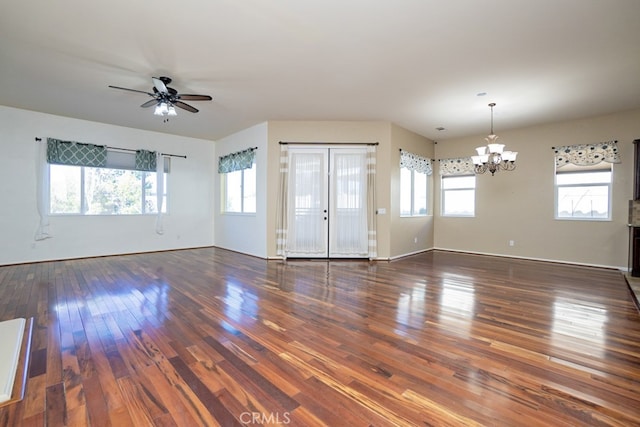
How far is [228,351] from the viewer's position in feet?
7.28

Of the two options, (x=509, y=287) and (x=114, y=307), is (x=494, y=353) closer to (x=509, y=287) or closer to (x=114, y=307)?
(x=509, y=287)

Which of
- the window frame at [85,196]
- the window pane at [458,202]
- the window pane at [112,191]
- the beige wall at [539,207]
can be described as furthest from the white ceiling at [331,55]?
the window pane at [458,202]

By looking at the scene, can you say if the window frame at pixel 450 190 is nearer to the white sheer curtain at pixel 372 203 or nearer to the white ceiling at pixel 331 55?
the white ceiling at pixel 331 55

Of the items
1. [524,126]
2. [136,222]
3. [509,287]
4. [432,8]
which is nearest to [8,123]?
[136,222]

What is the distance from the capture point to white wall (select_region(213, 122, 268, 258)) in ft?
20.0

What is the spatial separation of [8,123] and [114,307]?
15.5 feet

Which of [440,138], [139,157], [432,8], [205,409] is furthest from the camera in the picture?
[440,138]

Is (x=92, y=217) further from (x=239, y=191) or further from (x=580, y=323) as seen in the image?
(x=580, y=323)

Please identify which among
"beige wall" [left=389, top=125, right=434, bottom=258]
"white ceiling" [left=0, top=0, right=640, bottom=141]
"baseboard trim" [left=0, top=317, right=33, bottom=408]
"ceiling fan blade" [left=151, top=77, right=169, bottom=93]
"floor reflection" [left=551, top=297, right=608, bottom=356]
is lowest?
"baseboard trim" [left=0, top=317, right=33, bottom=408]

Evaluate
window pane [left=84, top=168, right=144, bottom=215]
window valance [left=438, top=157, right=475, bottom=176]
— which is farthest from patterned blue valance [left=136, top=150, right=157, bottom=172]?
window valance [left=438, top=157, right=475, bottom=176]

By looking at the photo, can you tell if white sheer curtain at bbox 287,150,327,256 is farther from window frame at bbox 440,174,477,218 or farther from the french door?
window frame at bbox 440,174,477,218

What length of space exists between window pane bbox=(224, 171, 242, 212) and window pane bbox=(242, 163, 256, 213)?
246 mm

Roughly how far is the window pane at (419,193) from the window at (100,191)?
6.04 metres

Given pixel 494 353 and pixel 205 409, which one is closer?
pixel 205 409
